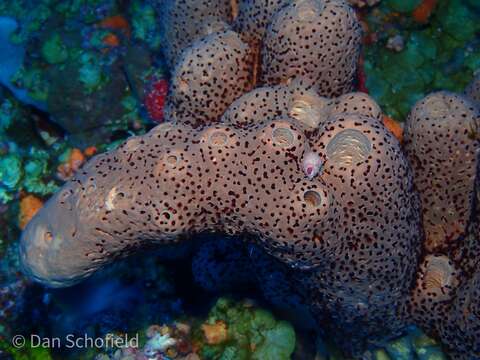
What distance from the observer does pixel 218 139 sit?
2.25 meters

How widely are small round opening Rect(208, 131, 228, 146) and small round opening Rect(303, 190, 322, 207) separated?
0.50 m

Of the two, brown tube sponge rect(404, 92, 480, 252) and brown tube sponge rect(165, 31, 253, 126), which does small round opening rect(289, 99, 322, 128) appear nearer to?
brown tube sponge rect(165, 31, 253, 126)

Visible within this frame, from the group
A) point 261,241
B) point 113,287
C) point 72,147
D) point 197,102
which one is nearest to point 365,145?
point 261,241

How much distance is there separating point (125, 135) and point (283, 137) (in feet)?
10.2

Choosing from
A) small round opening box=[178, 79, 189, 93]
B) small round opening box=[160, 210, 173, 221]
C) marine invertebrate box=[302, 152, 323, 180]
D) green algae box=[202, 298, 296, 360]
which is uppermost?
small round opening box=[178, 79, 189, 93]

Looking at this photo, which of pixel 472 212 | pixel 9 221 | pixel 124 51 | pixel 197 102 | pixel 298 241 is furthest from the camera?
pixel 124 51

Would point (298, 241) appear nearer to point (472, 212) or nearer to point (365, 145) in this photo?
point (365, 145)

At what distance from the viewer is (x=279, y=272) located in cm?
310

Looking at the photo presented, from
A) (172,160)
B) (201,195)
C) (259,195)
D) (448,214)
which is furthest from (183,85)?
(448,214)

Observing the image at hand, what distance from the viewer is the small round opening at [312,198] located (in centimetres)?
215

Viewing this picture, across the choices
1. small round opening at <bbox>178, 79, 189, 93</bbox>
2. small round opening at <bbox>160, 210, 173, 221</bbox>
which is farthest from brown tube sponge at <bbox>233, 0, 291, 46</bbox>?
small round opening at <bbox>160, 210, 173, 221</bbox>

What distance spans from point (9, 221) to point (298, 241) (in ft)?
12.0

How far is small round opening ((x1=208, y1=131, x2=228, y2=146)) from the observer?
7.35 feet

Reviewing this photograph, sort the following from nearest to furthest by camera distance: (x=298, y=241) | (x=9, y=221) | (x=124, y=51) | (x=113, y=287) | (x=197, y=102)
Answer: (x=298, y=241) < (x=197, y=102) < (x=113, y=287) < (x=9, y=221) < (x=124, y=51)
